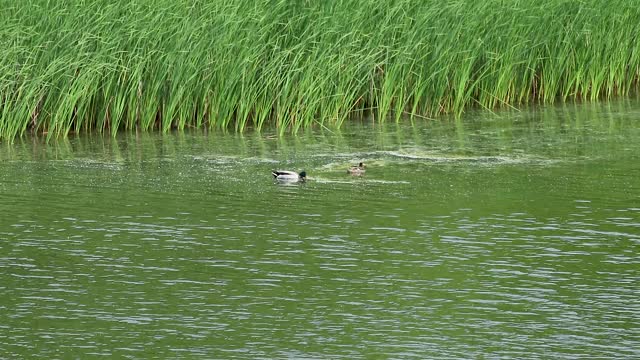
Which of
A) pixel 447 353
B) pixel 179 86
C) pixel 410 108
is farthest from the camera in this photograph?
pixel 410 108

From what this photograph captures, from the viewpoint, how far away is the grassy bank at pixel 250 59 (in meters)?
16.3

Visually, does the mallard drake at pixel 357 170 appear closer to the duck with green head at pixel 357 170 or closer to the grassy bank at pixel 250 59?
the duck with green head at pixel 357 170

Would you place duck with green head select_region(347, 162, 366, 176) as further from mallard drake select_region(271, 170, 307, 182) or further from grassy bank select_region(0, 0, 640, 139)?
grassy bank select_region(0, 0, 640, 139)

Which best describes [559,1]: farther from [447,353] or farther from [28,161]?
[447,353]

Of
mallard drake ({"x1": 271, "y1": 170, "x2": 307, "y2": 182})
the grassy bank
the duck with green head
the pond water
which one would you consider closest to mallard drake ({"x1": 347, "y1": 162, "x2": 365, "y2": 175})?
the duck with green head

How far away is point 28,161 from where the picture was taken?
15.2 meters

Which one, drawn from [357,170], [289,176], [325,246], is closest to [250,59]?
[357,170]

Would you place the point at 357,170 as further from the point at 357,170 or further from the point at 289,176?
the point at 289,176

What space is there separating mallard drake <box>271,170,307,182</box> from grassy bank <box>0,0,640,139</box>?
2.86 metres

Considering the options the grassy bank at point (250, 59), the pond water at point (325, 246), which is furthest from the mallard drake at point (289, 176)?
the grassy bank at point (250, 59)

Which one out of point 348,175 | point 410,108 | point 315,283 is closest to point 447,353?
A: point 315,283

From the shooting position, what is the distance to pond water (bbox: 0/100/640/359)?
8.88 m

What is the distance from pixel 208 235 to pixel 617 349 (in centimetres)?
412

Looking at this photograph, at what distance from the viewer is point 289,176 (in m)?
13.8
